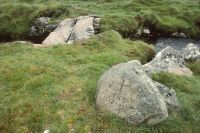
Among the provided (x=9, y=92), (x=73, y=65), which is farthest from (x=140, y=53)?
(x=9, y=92)

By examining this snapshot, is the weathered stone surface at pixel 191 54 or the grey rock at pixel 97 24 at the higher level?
the weathered stone surface at pixel 191 54

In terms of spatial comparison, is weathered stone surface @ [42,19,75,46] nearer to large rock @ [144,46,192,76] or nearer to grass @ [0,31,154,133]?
grass @ [0,31,154,133]

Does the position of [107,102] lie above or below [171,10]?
above

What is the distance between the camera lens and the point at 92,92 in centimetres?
1938

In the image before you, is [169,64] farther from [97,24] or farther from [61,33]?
[97,24]

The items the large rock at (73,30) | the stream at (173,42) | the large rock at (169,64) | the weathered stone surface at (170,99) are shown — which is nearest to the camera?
the weathered stone surface at (170,99)

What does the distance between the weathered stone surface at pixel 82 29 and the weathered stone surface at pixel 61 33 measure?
1.99 ft

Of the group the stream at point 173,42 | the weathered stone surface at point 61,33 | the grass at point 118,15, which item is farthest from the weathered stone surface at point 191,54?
the weathered stone surface at point 61,33

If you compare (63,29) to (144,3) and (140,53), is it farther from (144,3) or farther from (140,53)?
(144,3)

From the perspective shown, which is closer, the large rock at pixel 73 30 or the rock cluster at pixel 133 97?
the rock cluster at pixel 133 97

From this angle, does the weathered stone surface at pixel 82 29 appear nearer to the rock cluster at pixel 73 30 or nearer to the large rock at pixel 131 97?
the rock cluster at pixel 73 30

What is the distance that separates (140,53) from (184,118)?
11368 mm

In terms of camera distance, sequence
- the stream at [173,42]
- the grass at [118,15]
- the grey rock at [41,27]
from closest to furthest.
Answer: the stream at [173,42] < the grey rock at [41,27] < the grass at [118,15]

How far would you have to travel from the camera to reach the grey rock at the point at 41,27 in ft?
131
